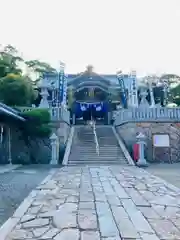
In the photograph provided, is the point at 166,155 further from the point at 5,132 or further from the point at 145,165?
the point at 5,132

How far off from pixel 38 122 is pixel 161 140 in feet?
24.0

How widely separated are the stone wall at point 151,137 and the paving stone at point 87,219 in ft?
40.0

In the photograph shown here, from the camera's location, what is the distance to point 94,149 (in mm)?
16781

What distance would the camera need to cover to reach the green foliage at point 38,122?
640 inches

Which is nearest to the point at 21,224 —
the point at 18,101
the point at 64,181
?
the point at 64,181

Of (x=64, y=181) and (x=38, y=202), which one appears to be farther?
(x=64, y=181)

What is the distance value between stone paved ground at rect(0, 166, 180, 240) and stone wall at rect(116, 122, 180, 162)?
904cm

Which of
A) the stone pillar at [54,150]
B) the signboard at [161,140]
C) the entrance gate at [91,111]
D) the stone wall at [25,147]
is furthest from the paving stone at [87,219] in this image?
the entrance gate at [91,111]

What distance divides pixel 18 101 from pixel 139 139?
9960mm

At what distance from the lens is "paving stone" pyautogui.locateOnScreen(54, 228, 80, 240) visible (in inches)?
152

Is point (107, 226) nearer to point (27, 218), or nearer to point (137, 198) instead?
point (27, 218)

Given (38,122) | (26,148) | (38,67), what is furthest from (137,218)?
(38,67)

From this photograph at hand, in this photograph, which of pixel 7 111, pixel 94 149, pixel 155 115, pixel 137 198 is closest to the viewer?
pixel 137 198

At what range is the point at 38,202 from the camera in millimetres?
6039
